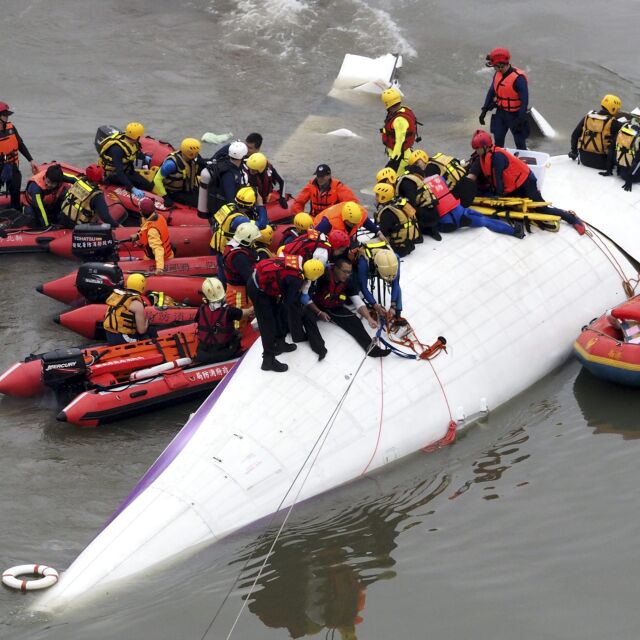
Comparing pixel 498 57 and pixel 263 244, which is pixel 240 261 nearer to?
pixel 263 244

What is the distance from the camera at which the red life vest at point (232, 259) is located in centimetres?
993

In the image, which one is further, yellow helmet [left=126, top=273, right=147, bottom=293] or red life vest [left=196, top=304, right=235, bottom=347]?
yellow helmet [left=126, top=273, right=147, bottom=293]

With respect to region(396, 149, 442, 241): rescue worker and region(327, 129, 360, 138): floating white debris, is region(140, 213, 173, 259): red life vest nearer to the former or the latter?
region(396, 149, 442, 241): rescue worker

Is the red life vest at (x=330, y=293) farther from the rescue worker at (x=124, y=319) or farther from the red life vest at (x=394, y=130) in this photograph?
the red life vest at (x=394, y=130)

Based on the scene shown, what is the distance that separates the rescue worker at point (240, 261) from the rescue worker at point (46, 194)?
11.5 ft

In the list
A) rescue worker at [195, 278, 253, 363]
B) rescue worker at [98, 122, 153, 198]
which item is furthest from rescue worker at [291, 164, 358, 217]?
rescue worker at [98, 122, 153, 198]

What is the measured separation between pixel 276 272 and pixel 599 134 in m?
5.43

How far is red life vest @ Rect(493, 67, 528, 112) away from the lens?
1299 centimetres

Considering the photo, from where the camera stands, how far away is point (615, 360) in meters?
9.73

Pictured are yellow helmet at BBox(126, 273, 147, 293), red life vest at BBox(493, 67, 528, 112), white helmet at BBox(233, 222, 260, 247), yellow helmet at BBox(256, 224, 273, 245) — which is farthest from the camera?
red life vest at BBox(493, 67, 528, 112)

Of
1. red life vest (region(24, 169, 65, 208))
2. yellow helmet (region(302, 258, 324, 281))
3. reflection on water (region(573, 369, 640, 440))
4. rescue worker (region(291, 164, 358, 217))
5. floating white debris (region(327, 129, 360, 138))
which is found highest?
yellow helmet (region(302, 258, 324, 281))

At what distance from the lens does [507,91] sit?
13.1m

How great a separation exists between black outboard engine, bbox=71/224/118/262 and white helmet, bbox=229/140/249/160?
1.70m

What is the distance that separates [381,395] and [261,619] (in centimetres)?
219
